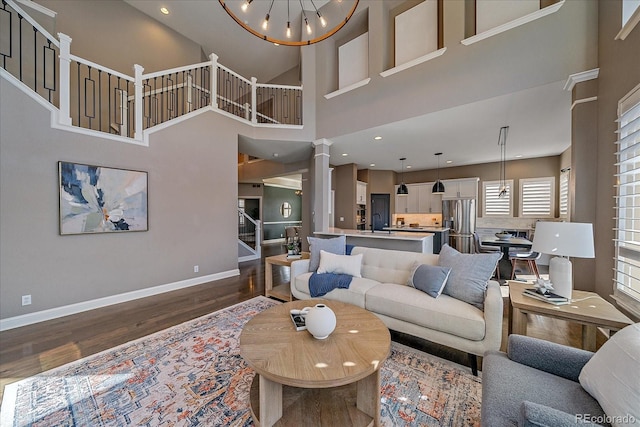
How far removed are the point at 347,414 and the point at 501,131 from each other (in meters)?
5.21

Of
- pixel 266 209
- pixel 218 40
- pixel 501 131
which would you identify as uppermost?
pixel 218 40

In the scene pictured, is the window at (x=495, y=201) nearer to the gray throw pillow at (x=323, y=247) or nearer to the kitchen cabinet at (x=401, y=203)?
the kitchen cabinet at (x=401, y=203)

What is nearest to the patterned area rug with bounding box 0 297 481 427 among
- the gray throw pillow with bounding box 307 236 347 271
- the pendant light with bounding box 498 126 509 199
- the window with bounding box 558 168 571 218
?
the gray throw pillow with bounding box 307 236 347 271

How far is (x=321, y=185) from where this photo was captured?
516cm

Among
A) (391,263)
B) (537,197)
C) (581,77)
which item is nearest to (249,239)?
(391,263)

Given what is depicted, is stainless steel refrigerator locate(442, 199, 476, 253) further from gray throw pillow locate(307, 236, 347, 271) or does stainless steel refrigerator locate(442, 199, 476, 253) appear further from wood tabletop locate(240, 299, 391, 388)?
wood tabletop locate(240, 299, 391, 388)

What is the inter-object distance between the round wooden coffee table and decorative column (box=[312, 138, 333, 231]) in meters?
3.41

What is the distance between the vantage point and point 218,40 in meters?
6.05

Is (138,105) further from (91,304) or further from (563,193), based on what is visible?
(563,193)

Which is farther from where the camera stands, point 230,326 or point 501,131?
point 501,131

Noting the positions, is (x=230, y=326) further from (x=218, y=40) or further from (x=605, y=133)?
(x=218, y=40)

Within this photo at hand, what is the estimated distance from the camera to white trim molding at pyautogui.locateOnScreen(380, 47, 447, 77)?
3519 mm

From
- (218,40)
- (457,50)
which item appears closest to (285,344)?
(457,50)

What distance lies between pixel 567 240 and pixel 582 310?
522 mm
